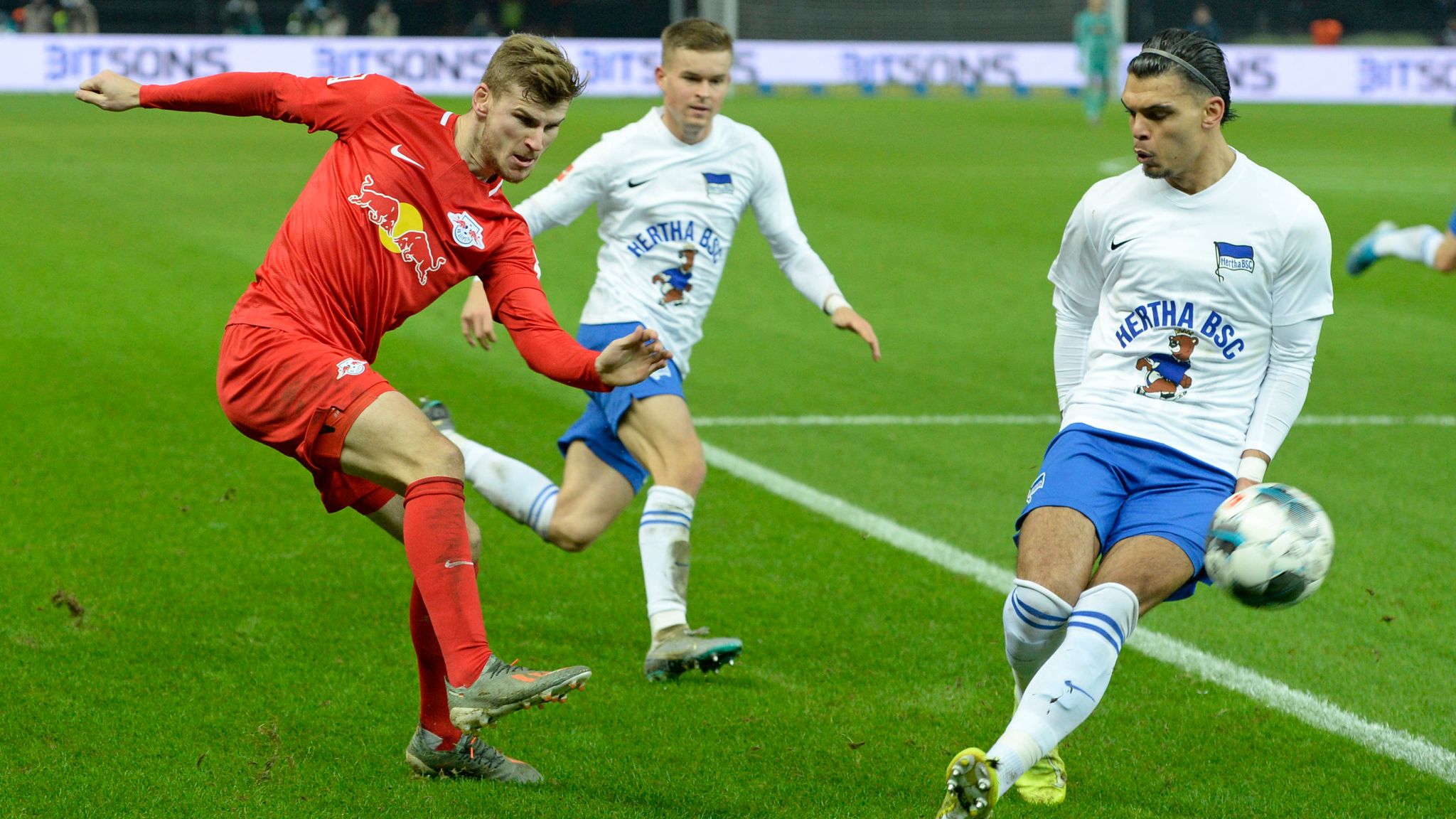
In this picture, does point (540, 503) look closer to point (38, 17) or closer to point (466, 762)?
point (466, 762)

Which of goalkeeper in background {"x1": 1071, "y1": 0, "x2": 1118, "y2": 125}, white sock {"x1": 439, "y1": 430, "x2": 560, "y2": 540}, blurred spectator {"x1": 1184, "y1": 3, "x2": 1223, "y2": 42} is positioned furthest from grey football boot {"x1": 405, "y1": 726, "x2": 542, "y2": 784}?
blurred spectator {"x1": 1184, "y1": 3, "x2": 1223, "y2": 42}

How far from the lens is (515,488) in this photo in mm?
6062

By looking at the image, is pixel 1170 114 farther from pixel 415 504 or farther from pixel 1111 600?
pixel 415 504

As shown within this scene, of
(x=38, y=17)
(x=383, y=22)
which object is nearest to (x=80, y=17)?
(x=38, y=17)

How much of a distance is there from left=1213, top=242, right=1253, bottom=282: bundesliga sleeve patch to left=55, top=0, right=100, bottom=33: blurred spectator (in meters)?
35.3

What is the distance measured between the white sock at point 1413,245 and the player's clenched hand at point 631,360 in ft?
20.1

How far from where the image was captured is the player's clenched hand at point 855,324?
559cm

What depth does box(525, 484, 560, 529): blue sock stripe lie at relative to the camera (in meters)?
5.99

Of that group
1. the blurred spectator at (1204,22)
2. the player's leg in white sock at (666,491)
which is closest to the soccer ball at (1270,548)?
the player's leg in white sock at (666,491)

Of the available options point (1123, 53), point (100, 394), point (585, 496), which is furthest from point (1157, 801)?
point (1123, 53)

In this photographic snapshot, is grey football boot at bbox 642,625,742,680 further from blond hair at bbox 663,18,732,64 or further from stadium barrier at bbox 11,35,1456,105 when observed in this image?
stadium barrier at bbox 11,35,1456,105

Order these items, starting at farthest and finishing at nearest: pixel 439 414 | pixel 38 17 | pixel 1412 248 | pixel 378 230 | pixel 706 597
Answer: pixel 38 17, pixel 1412 248, pixel 439 414, pixel 706 597, pixel 378 230

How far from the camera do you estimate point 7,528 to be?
668 centimetres

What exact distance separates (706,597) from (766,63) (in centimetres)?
3025
